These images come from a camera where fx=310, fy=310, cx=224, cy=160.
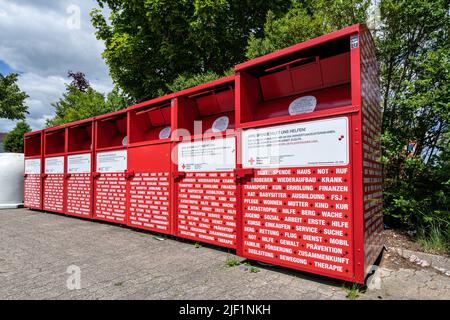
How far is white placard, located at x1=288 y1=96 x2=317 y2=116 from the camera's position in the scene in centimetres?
357

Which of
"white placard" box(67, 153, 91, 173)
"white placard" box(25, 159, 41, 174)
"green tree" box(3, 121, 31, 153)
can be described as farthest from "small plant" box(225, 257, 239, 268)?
"green tree" box(3, 121, 31, 153)

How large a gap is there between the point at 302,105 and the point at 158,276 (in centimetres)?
250

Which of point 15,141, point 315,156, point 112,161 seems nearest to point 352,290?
point 315,156

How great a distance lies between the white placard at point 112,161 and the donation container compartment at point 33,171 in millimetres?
3265

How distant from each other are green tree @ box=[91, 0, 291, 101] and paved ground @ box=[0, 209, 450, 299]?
7.09 meters

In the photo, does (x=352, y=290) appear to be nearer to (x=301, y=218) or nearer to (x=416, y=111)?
(x=301, y=218)

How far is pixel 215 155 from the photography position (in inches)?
167

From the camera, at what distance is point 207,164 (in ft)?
14.4

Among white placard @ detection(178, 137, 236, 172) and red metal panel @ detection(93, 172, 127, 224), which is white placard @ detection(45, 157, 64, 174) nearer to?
red metal panel @ detection(93, 172, 127, 224)

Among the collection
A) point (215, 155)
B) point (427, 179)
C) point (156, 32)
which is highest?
point (156, 32)
